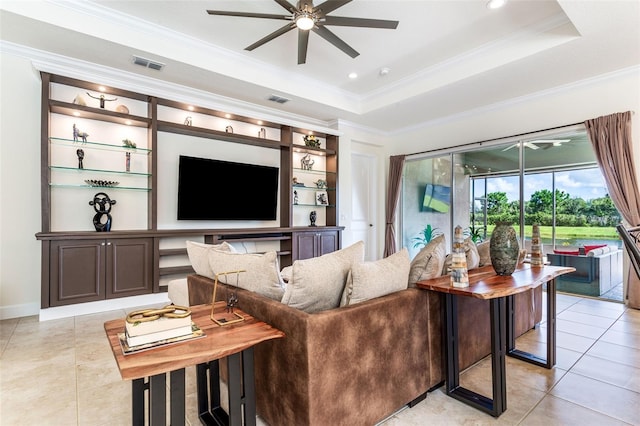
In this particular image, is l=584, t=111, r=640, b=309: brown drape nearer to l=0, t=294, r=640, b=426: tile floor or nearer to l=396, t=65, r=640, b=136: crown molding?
l=396, t=65, r=640, b=136: crown molding

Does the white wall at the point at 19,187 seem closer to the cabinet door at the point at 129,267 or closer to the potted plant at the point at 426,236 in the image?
the cabinet door at the point at 129,267

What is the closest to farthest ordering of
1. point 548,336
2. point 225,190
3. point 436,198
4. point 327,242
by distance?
point 548,336 < point 225,190 < point 327,242 < point 436,198

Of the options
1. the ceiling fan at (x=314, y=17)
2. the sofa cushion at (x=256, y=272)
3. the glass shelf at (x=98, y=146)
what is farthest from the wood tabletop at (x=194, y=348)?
the glass shelf at (x=98, y=146)

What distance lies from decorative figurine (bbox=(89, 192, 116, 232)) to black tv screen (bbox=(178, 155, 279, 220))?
834 mm

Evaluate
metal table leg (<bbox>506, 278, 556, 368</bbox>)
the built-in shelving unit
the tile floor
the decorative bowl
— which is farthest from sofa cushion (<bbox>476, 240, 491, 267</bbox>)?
the decorative bowl

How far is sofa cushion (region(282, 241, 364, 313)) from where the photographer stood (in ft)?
5.19

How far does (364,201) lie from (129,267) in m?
4.41

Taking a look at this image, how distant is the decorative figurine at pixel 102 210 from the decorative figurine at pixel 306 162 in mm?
3024

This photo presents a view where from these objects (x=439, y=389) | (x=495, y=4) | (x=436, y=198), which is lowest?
(x=439, y=389)

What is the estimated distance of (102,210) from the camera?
12.4 ft

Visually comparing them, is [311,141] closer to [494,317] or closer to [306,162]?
[306,162]

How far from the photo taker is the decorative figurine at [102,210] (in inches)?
146

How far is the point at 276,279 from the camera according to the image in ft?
5.83

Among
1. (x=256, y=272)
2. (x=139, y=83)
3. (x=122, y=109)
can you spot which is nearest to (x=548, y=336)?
(x=256, y=272)
